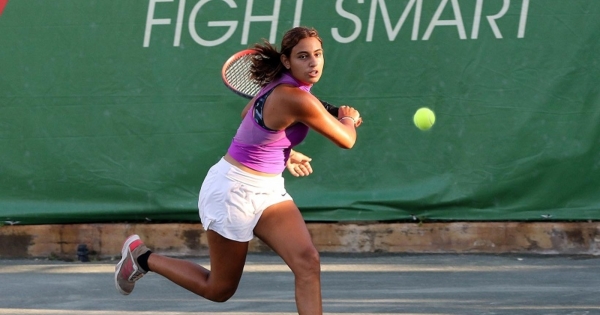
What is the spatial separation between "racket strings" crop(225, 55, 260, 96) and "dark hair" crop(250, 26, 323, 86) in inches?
23.5

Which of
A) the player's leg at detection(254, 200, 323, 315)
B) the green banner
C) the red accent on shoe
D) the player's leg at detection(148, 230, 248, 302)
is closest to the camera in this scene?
the player's leg at detection(254, 200, 323, 315)

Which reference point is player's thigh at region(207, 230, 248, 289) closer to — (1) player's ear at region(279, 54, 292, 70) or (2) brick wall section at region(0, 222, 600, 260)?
(1) player's ear at region(279, 54, 292, 70)

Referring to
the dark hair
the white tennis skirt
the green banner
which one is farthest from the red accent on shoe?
the green banner

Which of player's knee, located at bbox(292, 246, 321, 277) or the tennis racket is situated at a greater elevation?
the tennis racket

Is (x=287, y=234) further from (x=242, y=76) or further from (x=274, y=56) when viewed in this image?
(x=242, y=76)

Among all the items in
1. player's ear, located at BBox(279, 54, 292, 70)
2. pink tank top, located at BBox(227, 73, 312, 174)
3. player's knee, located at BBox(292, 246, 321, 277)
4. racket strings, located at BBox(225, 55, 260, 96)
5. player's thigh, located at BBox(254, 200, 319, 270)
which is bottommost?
player's knee, located at BBox(292, 246, 321, 277)

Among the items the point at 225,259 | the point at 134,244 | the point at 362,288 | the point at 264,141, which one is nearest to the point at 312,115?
the point at 264,141

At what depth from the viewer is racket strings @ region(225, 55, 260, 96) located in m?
5.26

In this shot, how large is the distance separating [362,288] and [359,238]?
1.16 metres

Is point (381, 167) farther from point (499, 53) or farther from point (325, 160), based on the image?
point (499, 53)

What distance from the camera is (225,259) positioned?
4.55m

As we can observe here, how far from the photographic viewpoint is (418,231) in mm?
7273

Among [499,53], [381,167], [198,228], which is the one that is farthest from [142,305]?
[499,53]

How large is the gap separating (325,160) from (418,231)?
819 mm
